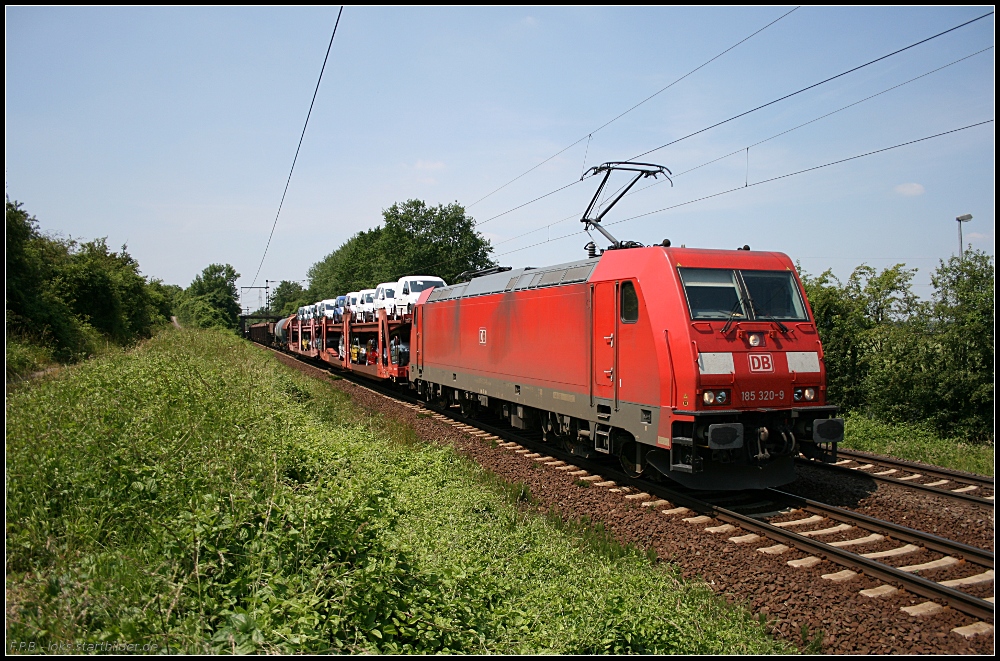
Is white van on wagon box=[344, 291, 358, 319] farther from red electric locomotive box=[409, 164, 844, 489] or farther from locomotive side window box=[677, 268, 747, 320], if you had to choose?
locomotive side window box=[677, 268, 747, 320]

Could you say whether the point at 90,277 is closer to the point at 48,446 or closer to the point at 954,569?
the point at 48,446

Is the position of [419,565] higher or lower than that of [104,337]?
lower

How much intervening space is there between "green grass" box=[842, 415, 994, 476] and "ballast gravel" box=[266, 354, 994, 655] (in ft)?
12.8

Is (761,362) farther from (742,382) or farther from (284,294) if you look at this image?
(284,294)

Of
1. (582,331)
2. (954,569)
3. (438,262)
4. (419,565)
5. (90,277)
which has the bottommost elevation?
(954,569)

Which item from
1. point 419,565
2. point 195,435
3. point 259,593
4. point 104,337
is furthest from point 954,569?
point 104,337

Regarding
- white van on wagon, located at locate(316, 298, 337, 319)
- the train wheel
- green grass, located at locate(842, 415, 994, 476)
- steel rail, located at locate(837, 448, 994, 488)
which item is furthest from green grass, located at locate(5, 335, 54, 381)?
green grass, located at locate(842, 415, 994, 476)

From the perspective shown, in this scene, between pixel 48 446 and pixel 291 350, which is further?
pixel 291 350

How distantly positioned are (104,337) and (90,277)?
2641 millimetres

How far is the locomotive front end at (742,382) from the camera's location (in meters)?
7.68

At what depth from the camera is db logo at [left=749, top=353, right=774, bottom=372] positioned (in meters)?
7.95

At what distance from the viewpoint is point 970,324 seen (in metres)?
13.0

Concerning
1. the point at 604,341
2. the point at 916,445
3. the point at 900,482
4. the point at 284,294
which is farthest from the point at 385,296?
the point at 284,294

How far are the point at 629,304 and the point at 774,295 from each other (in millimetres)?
2026
